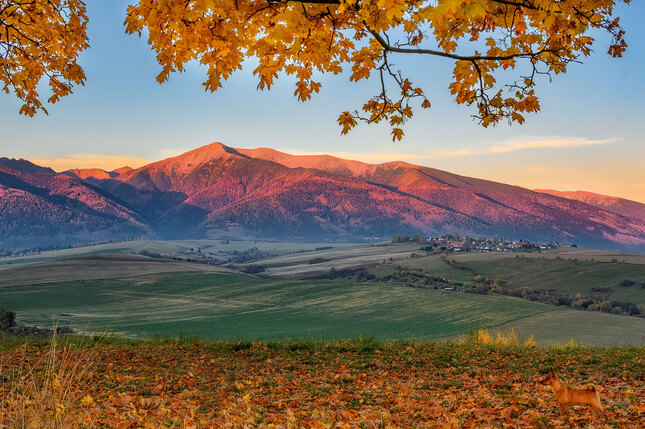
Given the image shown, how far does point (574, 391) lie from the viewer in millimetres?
7160

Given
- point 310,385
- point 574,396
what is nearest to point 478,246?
point 310,385

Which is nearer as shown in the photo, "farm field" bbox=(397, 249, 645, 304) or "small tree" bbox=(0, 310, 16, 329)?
"small tree" bbox=(0, 310, 16, 329)

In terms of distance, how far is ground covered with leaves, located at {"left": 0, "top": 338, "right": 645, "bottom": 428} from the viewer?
7.12 meters

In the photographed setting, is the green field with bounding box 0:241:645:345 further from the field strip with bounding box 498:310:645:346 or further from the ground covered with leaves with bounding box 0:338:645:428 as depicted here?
the ground covered with leaves with bounding box 0:338:645:428

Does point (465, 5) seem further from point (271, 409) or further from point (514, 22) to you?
point (271, 409)

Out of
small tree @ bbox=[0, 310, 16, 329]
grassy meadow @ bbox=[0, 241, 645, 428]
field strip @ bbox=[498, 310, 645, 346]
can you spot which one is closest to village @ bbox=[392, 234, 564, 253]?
field strip @ bbox=[498, 310, 645, 346]

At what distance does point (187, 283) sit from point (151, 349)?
98.0m

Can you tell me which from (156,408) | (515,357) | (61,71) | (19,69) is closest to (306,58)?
(156,408)

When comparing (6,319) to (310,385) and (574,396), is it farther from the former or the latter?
(574,396)

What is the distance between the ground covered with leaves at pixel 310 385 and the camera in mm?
7125

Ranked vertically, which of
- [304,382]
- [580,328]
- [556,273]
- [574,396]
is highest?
[574,396]

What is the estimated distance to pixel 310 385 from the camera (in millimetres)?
10219

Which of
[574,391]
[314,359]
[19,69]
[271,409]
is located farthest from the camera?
[314,359]

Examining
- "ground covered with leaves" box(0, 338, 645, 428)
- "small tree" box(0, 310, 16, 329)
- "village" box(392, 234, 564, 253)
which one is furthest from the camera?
"village" box(392, 234, 564, 253)
